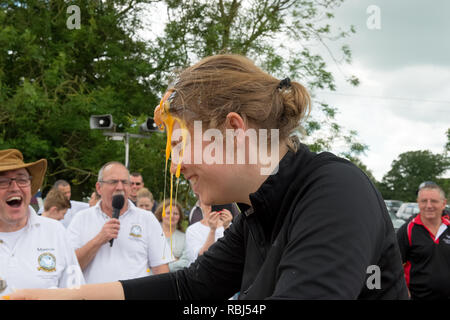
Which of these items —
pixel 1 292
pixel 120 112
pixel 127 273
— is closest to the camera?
pixel 1 292

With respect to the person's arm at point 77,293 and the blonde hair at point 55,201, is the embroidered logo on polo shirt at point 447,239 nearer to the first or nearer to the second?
the blonde hair at point 55,201

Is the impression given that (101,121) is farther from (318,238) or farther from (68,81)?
(318,238)

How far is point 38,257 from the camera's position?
128 inches

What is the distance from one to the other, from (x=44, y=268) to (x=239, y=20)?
10696 mm

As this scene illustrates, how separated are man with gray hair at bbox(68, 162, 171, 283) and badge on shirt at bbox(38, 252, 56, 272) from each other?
788mm

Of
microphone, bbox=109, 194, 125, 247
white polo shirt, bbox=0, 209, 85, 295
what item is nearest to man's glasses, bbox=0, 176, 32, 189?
white polo shirt, bbox=0, 209, 85, 295

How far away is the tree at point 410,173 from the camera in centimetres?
6744

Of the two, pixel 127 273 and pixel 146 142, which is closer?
pixel 127 273

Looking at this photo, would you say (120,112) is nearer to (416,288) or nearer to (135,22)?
(135,22)

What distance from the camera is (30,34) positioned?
471 inches

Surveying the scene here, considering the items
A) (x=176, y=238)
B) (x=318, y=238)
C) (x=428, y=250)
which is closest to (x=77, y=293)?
(x=318, y=238)

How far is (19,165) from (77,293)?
2.27m
